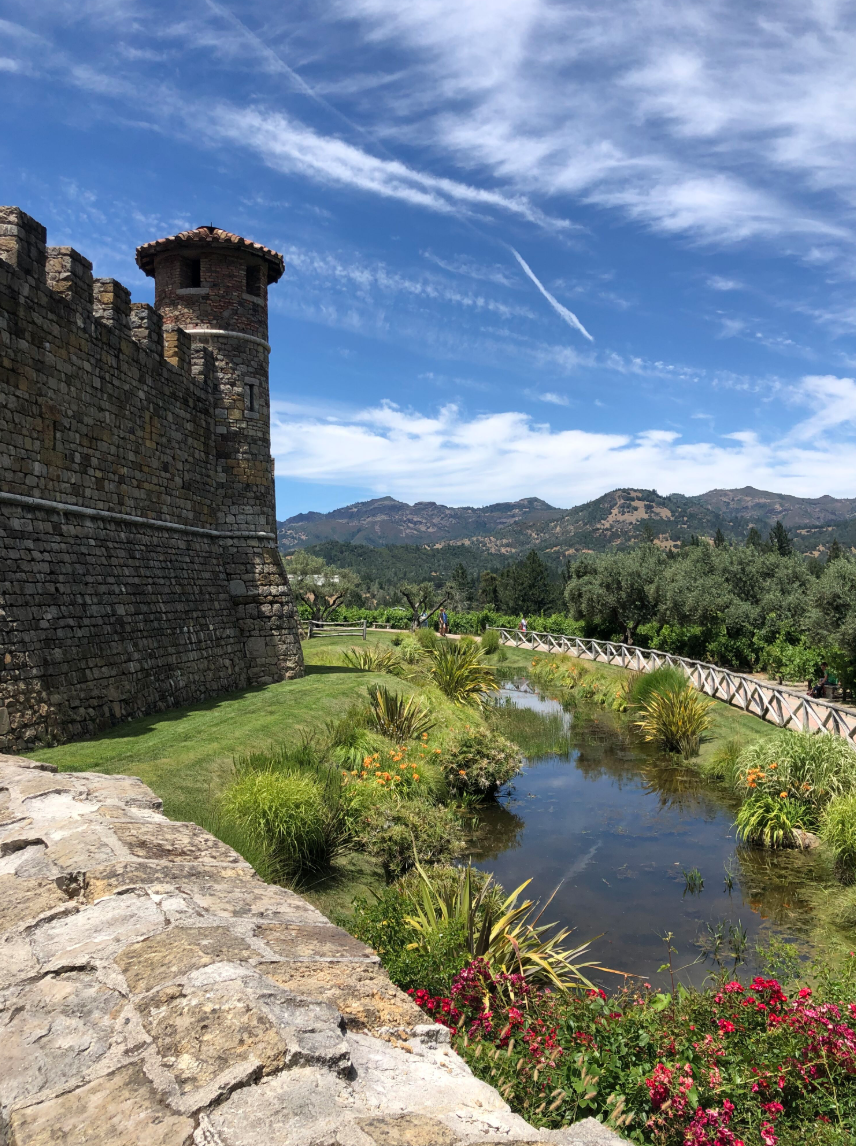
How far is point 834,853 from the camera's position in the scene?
396 inches

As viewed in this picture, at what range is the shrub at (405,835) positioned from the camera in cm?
973

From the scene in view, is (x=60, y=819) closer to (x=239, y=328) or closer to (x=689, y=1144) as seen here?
(x=689, y=1144)

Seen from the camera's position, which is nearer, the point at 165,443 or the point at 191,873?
the point at 191,873

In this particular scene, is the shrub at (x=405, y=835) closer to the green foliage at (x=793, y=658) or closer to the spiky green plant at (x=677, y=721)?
the spiky green plant at (x=677, y=721)

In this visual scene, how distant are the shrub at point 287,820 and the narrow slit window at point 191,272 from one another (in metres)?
12.7

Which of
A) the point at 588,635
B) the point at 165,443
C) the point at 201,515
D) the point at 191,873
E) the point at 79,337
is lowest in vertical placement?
the point at 588,635

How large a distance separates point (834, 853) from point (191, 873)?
9488mm

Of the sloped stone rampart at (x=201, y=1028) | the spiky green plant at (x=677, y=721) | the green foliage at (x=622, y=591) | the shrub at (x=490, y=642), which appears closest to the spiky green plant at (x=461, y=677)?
the spiky green plant at (x=677, y=721)

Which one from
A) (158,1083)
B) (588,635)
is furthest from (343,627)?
(158,1083)

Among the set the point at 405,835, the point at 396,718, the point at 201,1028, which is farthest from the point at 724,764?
the point at 201,1028

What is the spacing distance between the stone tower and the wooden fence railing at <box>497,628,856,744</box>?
1170cm

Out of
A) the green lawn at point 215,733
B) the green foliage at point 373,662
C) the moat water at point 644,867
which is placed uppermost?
the green lawn at point 215,733

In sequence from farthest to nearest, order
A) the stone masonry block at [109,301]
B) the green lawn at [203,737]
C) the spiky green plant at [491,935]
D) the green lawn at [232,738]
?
1. the stone masonry block at [109,301]
2. the green lawn at [203,737]
3. the green lawn at [232,738]
4. the spiky green plant at [491,935]

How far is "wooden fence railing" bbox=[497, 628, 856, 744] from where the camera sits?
15.6 metres
